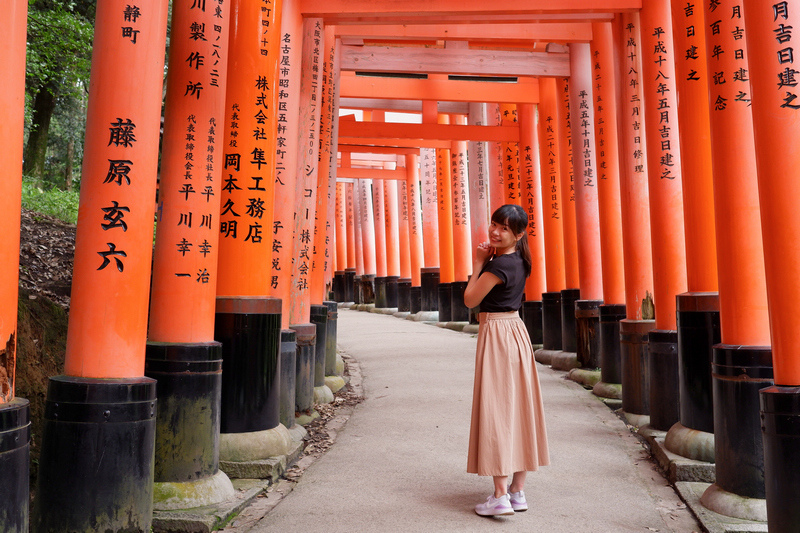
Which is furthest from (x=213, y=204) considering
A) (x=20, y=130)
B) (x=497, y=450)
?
(x=497, y=450)

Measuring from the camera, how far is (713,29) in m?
4.19

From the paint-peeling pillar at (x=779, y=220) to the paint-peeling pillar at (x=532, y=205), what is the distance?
7709 millimetres

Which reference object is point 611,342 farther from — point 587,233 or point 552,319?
point 552,319

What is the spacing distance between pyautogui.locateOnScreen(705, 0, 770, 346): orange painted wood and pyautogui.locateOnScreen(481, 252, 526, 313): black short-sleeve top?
1.25m

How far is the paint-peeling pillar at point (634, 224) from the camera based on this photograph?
6188 millimetres

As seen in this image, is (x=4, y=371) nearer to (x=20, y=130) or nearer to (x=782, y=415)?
(x=20, y=130)

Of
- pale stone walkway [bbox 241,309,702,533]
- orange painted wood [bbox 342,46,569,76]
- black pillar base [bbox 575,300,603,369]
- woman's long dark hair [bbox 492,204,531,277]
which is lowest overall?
pale stone walkway [bbox 241,309,702,533]

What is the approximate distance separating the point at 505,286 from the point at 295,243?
3022 mm

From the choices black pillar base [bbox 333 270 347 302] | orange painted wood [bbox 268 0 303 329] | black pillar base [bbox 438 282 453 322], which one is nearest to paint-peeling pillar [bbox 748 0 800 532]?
orange painted wood [bbox 268 0 303 329]

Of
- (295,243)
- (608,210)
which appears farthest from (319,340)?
(608,210)

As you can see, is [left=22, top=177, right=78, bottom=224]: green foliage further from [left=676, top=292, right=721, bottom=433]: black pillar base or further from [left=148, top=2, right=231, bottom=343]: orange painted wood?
[left=676, top=292, right=721, bottom=433]: black pillar base

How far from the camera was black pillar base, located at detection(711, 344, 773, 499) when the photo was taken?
12.2 feet

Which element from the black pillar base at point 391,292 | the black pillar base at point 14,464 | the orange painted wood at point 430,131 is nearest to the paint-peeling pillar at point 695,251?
the black pillar base at point 14,464

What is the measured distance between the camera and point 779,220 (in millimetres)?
3162
